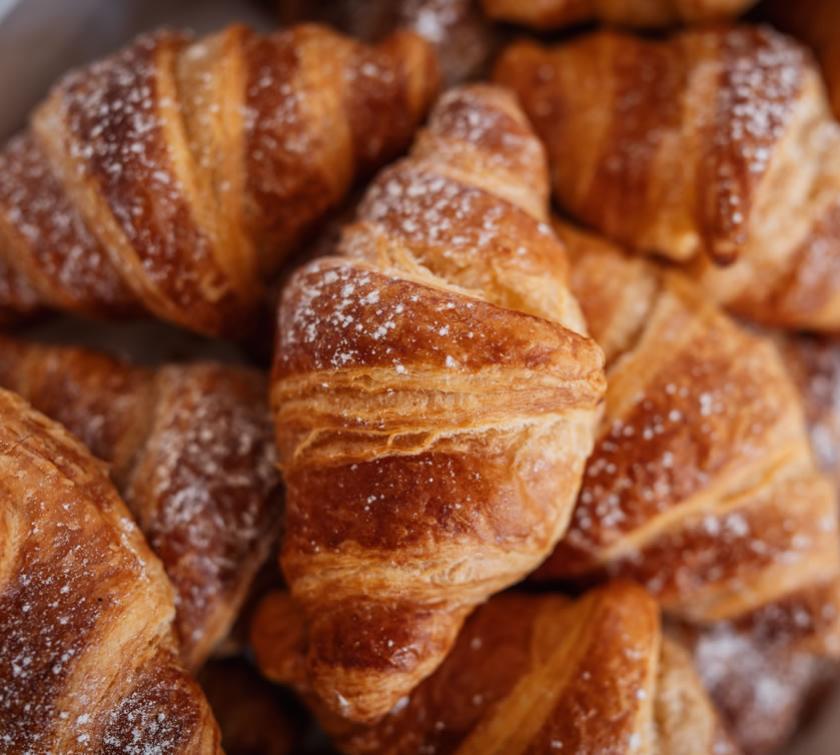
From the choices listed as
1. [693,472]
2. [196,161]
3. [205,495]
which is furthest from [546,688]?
[196,161]

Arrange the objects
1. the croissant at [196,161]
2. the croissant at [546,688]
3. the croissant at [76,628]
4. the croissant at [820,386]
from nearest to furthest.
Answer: the croissant at [76,628] < the croissant at [546,688] < the croissant at [196,161] < the croissant at [820,386]

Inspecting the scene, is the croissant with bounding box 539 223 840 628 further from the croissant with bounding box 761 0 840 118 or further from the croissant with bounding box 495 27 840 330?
the croissant with bounding box 761 0 840 118

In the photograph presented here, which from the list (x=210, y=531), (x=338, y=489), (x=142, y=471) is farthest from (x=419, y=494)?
(x=142, y=471)

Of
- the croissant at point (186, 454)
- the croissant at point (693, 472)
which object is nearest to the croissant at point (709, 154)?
the croissant at point (693, 472)

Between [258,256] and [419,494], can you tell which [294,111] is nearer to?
[258,256]

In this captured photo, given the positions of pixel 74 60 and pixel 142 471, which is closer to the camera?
pixel 142 471

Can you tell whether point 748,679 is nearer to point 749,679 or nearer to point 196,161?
point 749,679

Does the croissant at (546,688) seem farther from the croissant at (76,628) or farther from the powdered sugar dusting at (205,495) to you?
the croissant at (76,628)

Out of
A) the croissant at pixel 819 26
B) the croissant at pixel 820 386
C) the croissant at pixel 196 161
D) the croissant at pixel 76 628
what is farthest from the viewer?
the croissant at pixel 820 386
